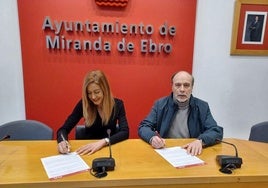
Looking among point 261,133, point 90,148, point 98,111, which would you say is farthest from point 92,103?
point 261,133

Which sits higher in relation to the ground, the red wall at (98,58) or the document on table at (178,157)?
the red wall at (98,58)

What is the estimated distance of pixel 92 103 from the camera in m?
1.95

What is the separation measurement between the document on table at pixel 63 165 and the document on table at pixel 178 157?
1.55ft

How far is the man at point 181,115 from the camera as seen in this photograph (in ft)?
6.09

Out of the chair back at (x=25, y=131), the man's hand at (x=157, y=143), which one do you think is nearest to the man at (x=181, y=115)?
the man's hand at (x=157, y=143)

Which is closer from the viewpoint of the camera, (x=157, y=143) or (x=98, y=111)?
(x=157, y=143)

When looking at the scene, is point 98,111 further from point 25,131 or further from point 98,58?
point 98,58

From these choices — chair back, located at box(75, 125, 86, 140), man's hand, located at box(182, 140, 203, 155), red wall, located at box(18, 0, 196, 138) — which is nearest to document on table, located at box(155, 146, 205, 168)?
man's hand, located at box(182, 140, 203, 155)

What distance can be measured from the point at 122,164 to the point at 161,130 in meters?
0.73

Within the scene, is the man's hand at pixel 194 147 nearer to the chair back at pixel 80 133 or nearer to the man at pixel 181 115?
the man at pixel 181 115

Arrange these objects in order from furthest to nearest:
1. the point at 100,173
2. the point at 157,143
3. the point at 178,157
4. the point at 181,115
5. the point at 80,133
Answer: the point at 80,133, the point at 181,115, the point at 157,143, the point at 178,157, the point at 100,173

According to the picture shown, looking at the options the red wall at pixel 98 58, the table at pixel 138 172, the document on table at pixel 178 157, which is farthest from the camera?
the red wall at pixel 98 58

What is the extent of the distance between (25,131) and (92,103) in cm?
61

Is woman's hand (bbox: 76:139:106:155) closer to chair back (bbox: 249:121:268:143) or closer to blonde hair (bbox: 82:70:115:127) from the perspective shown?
blonde hair (bbox: 82:70:115:127)
